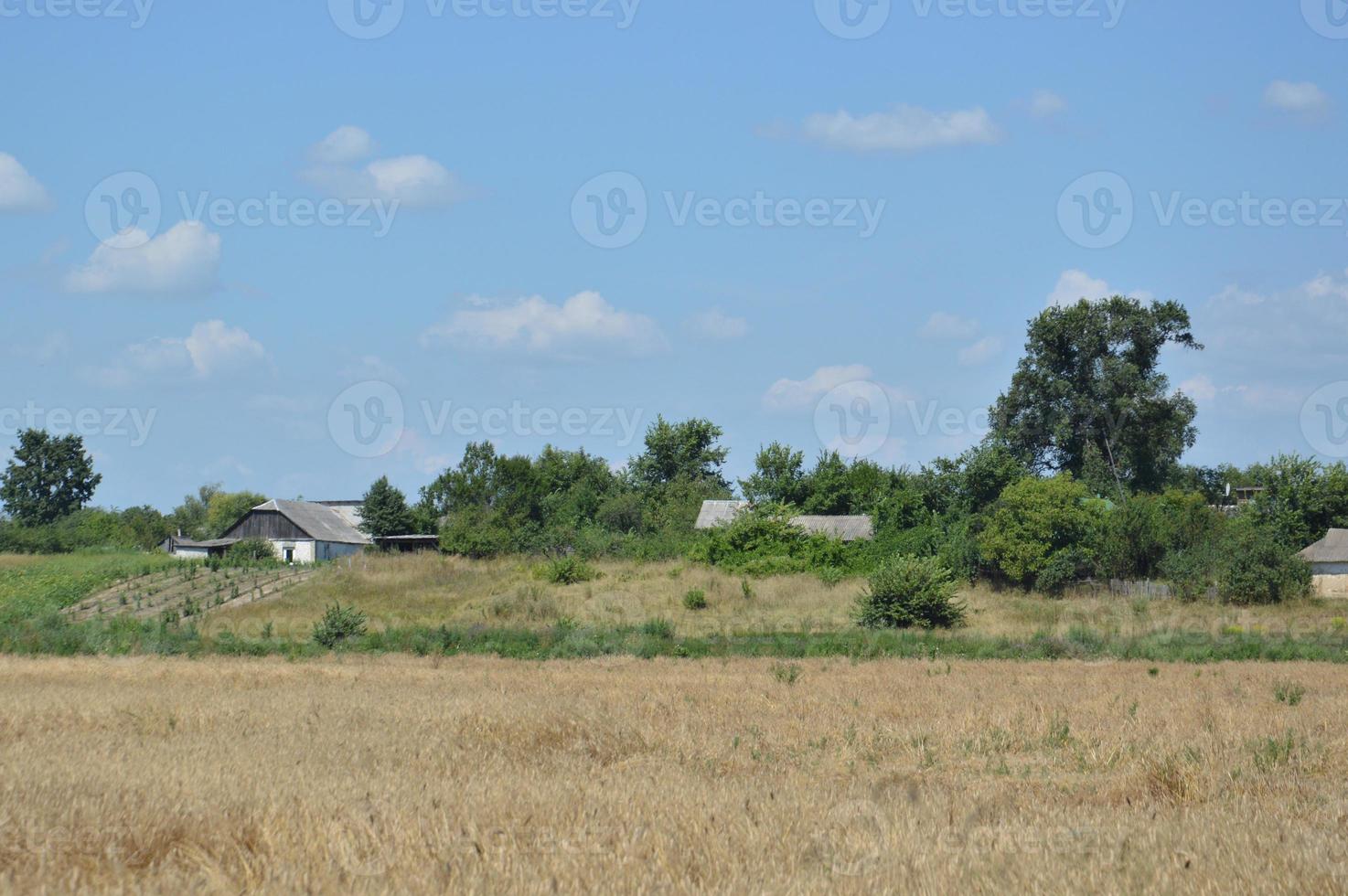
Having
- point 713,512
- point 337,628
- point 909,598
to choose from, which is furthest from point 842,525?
point 337,628

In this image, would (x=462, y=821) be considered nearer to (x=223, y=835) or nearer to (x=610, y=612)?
(x=223, y=835)

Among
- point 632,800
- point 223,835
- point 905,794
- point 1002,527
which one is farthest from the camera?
point 1002,527

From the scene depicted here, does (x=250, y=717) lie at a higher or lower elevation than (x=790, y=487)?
lower

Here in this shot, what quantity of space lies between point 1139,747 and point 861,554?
166ft

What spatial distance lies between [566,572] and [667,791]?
5035 cm

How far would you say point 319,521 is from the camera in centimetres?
9700

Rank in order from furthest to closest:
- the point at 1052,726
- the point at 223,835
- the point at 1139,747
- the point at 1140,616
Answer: the point at 1140,616 < the point at 1052,726 < the point at 1139,747 < the point at 223,835

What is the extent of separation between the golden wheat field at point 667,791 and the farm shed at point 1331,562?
36524mm

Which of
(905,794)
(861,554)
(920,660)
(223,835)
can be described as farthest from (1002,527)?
(223,835)

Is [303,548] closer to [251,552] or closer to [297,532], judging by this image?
[297,532]

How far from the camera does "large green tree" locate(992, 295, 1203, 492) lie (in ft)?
248

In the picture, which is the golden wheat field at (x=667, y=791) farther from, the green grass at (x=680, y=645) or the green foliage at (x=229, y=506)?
the green foliage at (x=229, y=506)

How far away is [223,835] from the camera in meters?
7.95

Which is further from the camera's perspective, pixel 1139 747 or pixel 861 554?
pixel 861 554
